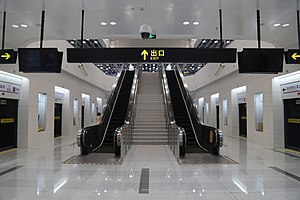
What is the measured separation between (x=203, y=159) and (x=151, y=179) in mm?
2634

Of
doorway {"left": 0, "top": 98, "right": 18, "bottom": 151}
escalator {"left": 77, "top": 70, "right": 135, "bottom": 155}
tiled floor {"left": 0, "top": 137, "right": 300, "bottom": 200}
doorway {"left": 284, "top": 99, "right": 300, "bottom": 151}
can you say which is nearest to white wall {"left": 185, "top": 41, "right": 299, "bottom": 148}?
doorway {"left": 284, "top": 99, "right": 300, "bottom": 151}

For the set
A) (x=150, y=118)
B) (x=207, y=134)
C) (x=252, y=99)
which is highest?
(x=252, y=99)

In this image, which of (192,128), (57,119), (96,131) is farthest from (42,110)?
(192,128)

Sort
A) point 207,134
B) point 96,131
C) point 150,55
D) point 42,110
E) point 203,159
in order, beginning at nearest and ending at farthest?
point 150,55 < point 203,159 < point 207,134 < point 96,131 < point 42,110

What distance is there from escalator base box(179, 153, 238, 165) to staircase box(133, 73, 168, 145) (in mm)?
2899

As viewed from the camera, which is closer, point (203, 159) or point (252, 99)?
point (203, 159)

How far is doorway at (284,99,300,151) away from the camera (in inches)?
361

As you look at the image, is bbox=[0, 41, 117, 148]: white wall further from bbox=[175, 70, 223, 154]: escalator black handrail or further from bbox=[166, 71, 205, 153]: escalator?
bbox=[175, 70, 223, 154]: escalator black handrail

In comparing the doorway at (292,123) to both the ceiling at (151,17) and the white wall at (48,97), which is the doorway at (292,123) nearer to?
the ceiling at (151,17)

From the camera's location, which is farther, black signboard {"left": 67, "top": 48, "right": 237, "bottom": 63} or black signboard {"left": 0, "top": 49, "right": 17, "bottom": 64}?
black signboard {"left": 0, "top": 49, "right": 17, "bottom": 64}

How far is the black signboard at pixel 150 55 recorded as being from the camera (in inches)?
209

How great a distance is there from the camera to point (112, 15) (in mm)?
6109

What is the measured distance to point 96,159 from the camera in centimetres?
730

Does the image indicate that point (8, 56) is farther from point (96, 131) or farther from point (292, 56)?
point (292, 56)
